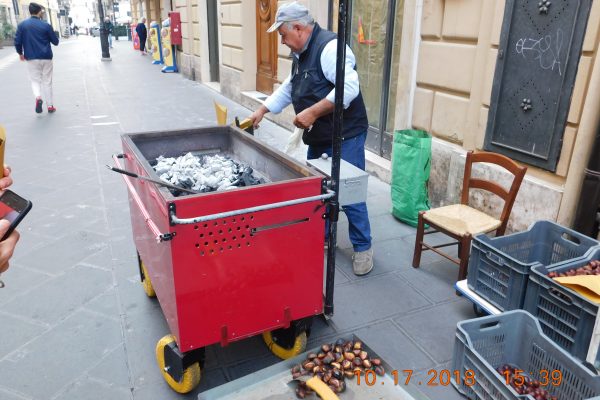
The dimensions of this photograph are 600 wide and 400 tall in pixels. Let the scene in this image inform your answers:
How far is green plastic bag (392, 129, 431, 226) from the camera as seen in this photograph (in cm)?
393

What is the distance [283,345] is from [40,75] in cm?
833

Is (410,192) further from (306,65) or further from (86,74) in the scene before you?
(86,74)

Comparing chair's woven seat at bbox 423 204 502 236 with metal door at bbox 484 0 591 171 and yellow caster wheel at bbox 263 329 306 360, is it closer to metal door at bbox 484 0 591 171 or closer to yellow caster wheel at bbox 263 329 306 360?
metal door at bbox 484 0 591 171

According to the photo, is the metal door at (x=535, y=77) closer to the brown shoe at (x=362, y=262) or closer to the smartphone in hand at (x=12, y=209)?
the brown shoe at (x=362, y=262)

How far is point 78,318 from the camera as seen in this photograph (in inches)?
114

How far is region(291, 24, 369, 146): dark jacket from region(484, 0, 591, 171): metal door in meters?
1.13

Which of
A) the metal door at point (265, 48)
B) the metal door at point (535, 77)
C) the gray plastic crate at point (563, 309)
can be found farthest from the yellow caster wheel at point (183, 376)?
the metal door at point (265, 48)

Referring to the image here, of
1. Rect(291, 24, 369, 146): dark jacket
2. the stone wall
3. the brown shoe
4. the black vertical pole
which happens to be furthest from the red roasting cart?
the stone wall

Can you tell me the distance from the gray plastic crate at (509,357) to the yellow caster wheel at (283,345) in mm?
761

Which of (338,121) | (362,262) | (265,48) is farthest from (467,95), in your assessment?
(265,48)

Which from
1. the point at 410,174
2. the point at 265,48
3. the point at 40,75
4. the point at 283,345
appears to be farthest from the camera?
the point at 265,48

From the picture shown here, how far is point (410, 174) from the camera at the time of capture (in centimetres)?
399

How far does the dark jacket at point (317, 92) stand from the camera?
3.07 meters

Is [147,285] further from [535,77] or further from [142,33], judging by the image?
[142,33]
